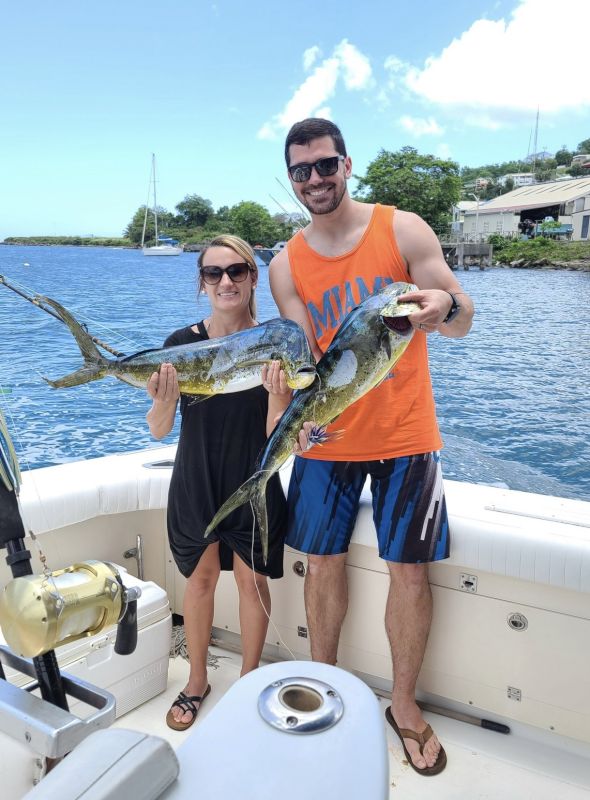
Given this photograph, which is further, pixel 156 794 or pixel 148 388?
pixel 148 388

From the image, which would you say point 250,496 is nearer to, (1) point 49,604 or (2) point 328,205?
(2) point 328,205

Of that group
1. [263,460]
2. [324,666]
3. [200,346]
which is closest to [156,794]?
[324,666]

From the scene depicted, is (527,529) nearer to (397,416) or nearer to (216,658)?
(397,416)

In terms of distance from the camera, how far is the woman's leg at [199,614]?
8.23 ft

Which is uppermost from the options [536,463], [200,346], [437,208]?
[437,208]

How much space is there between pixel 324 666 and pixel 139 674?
173 centimetres

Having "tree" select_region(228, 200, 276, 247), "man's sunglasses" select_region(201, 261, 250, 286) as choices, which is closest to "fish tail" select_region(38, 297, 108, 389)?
"man's sunglasses" select_region(201, 261, 250, 286)

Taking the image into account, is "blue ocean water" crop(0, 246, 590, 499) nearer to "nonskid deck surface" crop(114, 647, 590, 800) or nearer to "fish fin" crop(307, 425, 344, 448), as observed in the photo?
"fish fin" crop(307, 425, 344, 448)

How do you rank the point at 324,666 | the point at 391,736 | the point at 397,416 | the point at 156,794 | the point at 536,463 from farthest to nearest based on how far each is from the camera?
the point at 536,463 < the point at 391,736 < the point at 397,416 < the point at 324,666 < the point at 156,794

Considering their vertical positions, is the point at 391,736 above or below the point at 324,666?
below

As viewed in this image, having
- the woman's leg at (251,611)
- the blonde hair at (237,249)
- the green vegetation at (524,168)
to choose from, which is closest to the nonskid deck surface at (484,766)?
the woman's leg at (251,611)

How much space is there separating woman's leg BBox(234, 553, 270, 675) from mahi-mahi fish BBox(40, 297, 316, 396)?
81 cm

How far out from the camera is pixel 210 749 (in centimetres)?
94

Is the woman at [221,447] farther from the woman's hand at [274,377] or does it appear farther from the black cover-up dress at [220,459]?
the woman's hand at [274,377]
